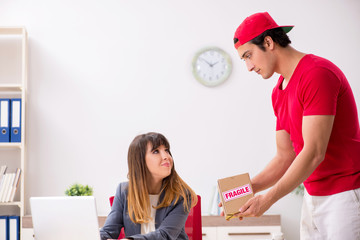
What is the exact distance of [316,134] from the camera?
1475mm

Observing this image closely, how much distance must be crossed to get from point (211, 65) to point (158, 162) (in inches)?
72.3

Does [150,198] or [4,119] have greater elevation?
[4,119]

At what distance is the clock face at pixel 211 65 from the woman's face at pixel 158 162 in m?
1.71

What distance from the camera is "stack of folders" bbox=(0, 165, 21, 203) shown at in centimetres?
368

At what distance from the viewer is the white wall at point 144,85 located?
13.0 ft

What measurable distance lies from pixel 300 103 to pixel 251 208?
14.8 inches

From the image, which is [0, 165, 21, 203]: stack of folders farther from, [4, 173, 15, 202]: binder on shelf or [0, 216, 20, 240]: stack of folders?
[0, 216, 20, 240]: stack of folders

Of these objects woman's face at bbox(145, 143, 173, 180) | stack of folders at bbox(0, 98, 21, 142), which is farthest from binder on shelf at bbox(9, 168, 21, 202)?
woman's face at bbox(145, 143, 173, 180)

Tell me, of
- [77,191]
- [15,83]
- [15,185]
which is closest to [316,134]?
[77,191]

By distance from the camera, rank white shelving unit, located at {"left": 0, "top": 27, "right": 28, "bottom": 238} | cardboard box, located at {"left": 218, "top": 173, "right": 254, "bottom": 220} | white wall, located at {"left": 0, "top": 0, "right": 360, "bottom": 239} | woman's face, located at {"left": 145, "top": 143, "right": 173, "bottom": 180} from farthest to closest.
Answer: white wall, located at {"left": 0, "top": 0, "right": 360, "bottom": 239}, white shelving unit, located at {"left": 0, "top": 27, "right": 28, "bottom": 238}, woman's face, located at {"left": 145, "top": 143, "right": 173, "bottom": 180}, cardboard box, located at {"left": 218, "top": 173, "right": 254, "bottom": 220}

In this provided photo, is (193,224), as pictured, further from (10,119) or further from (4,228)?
(10,119)

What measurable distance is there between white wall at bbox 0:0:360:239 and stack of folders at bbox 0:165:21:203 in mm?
207

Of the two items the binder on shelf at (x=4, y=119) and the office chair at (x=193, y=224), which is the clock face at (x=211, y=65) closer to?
the binder on shelf at (x=4, y=119)

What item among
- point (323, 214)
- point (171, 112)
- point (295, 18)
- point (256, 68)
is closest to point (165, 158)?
point (256, 68)
